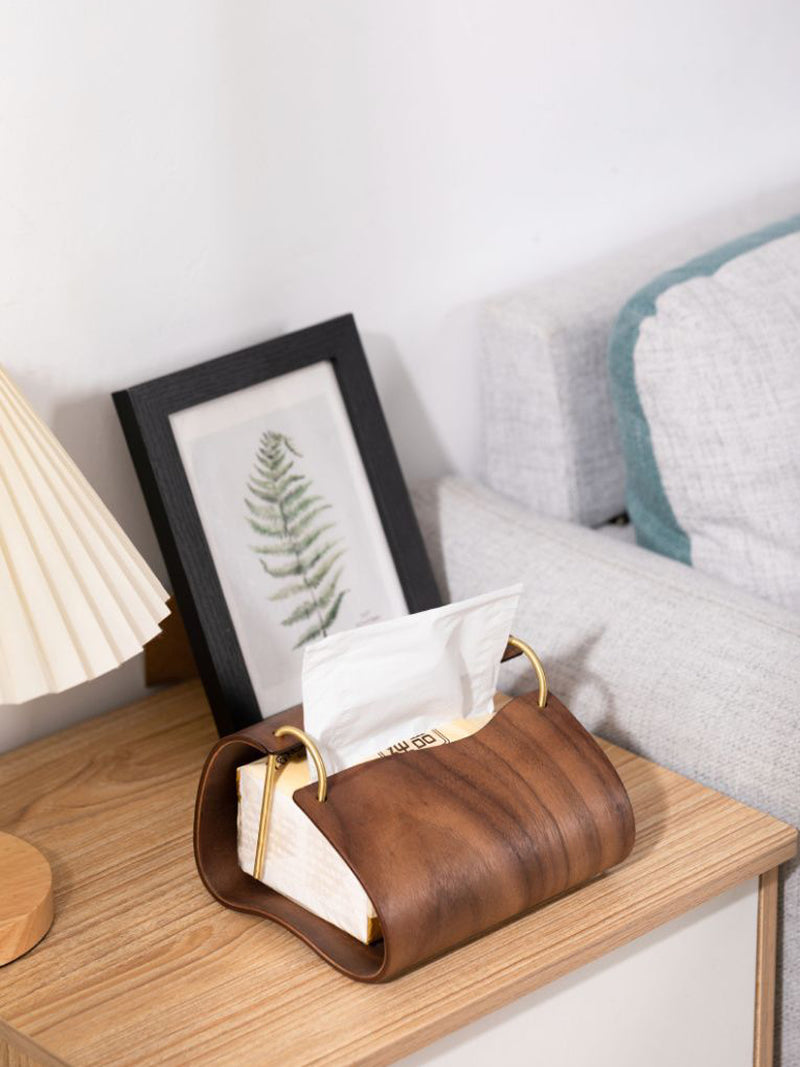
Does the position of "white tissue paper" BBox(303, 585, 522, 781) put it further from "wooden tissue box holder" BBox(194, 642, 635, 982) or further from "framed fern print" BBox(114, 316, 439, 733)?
"framed fern print" BBox(114, 316, 439, 733)

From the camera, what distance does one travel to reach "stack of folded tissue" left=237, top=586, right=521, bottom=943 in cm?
83

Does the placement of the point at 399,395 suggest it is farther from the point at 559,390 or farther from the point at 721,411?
the point at 721,411

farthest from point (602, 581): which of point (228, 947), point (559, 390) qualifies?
point (228, 947)

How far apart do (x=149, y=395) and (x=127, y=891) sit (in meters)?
0.38

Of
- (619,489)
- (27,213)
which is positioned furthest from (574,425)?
(27,213)

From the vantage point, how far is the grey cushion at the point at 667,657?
0.97 meters

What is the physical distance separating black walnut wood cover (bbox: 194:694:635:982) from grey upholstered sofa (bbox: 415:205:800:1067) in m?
0.14

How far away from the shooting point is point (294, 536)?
1.13 metres

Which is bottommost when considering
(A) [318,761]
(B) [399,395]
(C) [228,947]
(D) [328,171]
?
(C) [228,947]

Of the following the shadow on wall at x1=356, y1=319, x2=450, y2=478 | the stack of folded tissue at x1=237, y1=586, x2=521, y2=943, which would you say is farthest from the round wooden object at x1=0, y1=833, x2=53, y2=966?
the shadow on wall at x1=356, y1=319, x2=450, y2=478

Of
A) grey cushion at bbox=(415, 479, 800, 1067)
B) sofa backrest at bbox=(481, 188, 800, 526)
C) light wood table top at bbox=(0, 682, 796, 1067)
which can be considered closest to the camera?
light wood table top at bbox=(0, 682, 796, 1067)

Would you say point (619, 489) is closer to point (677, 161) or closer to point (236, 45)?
point (677, 161)

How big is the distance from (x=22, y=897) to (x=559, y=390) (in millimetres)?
671

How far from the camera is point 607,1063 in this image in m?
0.92
